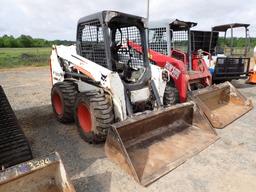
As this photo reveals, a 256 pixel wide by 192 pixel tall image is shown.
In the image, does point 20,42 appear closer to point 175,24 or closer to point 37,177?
point 175,24

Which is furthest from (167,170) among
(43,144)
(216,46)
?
(216,46)

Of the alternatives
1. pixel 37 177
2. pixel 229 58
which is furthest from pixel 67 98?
pixel 229 58

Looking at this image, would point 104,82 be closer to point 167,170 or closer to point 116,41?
point 116,41

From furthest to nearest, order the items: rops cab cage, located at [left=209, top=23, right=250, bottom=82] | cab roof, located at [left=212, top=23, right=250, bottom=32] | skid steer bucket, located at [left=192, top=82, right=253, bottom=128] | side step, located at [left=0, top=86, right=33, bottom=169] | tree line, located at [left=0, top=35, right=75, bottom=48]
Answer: tree line, located at [left=0, top=35, right=75, bottom=48] < cab roof, located at [left=212, top=23, right=250, bottom=32] < rops cab cage, located at [left=209, top=23, right=250, bottom=82] < skid steer bucket, located at [left=192, top=82, right=253, bottom=128] < side step, located at [left=0, top=86, right=33, bottom=169]

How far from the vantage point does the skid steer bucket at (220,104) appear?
4.52 meters

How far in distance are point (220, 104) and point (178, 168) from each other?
8.33 ft

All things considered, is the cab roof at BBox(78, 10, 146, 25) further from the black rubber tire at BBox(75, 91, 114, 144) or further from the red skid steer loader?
the black rubber tire at BBox(75, 91, 114, 144)

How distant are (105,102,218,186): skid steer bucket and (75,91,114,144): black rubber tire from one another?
1.27 ft

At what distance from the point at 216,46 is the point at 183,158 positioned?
757cm

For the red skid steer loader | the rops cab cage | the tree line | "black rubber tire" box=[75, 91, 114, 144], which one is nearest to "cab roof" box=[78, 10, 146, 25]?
the red skid steer loader

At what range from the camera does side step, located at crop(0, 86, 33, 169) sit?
280cm

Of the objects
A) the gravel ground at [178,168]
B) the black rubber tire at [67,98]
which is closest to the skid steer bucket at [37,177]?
the gravel ground at [178,168]

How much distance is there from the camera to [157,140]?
3641mm

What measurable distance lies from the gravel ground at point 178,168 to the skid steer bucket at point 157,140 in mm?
109
